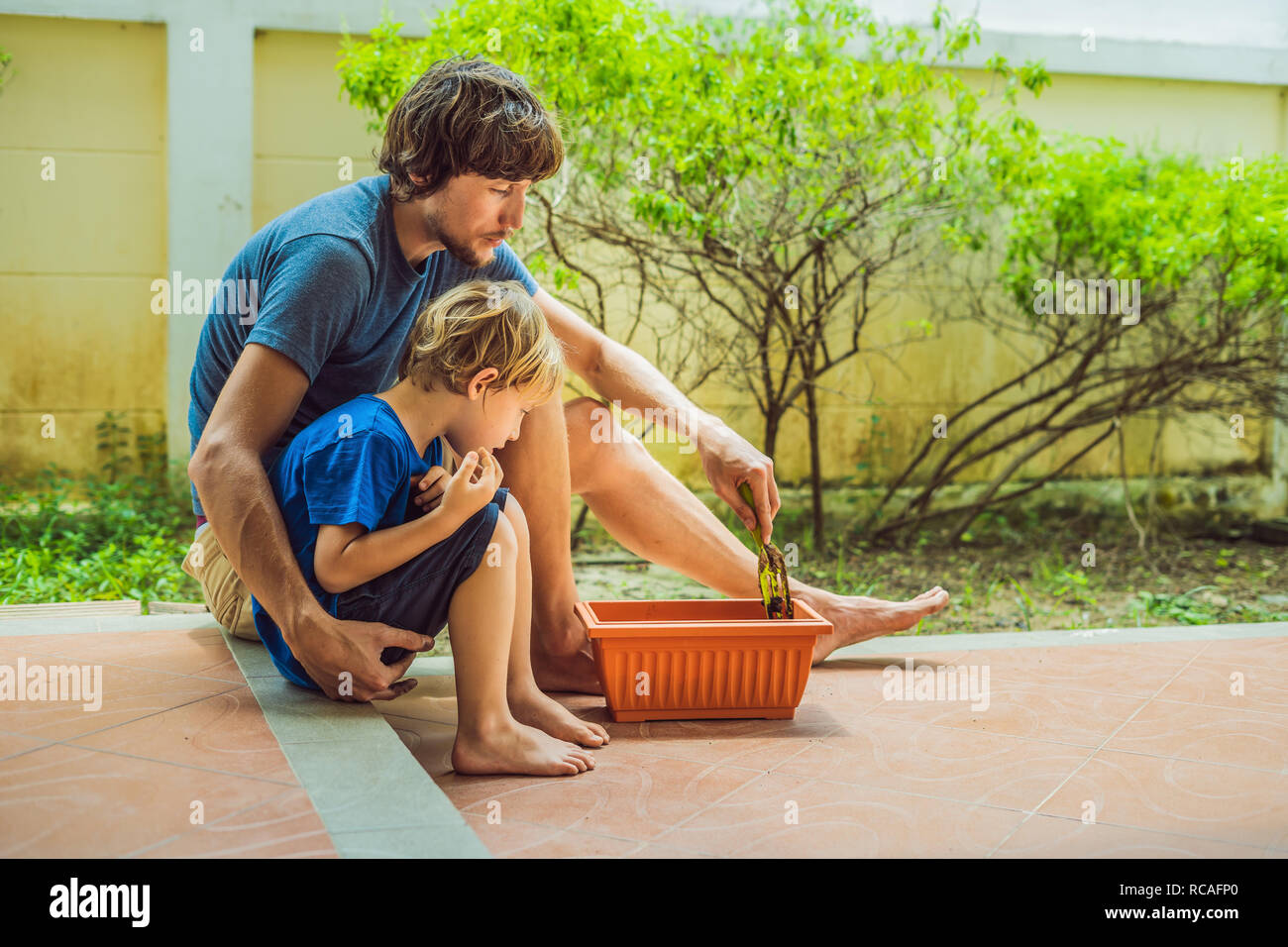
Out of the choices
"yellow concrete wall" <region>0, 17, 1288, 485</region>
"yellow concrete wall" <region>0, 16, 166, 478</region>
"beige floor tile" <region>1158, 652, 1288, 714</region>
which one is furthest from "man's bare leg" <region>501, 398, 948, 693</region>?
"yellow concrete wall" <region>0, 16, 166, 478</region>

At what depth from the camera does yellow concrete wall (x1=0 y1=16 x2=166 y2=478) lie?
5.23 metres

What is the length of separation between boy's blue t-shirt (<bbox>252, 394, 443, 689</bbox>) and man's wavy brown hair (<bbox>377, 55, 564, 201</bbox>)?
Answer: 476mm

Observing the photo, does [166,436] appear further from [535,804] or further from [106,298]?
[535,804]

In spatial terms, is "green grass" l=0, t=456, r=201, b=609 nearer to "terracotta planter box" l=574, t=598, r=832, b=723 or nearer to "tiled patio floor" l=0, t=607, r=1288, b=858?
"tiled patio floor" l=0, t=607, r=1288, b=858

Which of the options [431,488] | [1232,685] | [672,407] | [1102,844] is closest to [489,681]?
[431,488]

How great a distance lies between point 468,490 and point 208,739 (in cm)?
61

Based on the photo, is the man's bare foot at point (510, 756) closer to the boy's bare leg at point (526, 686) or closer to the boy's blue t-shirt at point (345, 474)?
the boy's bare leg at point (526, 686)

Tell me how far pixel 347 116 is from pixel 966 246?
123 inches

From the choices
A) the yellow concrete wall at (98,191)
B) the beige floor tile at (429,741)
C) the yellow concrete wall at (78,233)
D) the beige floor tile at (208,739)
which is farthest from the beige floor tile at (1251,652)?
the yellow concrete wall at (78,233)

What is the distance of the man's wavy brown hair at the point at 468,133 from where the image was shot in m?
2.11

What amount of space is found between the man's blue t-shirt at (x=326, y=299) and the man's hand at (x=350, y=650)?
0.36 meters

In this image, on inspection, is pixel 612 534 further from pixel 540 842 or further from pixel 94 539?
pixel 94 539

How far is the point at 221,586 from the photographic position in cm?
249

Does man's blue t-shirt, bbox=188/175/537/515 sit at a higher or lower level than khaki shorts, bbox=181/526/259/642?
higher
